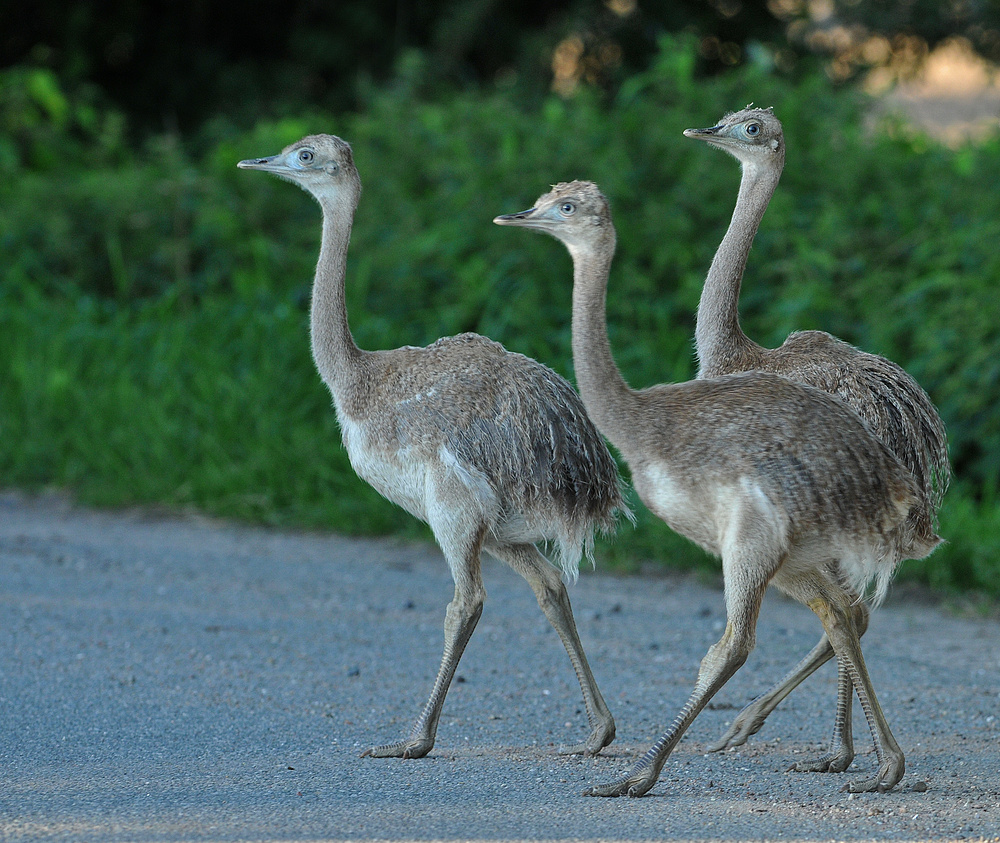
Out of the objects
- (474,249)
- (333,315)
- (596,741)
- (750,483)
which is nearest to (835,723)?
(596,741)

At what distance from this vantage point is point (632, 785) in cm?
392

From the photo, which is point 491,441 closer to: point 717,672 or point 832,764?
point 717,672

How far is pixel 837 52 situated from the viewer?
1276cm

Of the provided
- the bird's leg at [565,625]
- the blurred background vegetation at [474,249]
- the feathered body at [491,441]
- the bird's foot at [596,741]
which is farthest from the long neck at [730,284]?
the blurred background vegetation at [474,249]

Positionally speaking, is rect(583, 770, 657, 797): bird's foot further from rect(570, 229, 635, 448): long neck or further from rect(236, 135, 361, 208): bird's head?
rect(236, 135, 361, 208): bird's head

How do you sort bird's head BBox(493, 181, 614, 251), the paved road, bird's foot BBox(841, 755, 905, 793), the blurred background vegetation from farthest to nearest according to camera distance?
the blurred background vegetation, bird's head BBox(493, 181, 614, 251), bird's foot BBox(841, 755, 905, 793), the paved road

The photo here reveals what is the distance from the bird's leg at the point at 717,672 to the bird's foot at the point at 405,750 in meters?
0.63

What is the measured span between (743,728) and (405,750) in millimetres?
1127

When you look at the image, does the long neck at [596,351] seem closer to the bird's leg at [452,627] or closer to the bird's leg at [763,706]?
the bird's leg at [452,627]

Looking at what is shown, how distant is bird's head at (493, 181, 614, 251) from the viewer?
4.32 meters

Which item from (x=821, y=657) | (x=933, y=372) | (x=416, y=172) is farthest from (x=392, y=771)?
(x=416, y=172)

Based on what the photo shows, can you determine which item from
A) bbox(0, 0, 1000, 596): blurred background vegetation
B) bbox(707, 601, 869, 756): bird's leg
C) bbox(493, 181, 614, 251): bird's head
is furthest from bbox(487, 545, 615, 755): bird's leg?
bbox(0, 0, 1000, 596): blurred background vegetation

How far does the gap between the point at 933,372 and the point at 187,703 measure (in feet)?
15.5

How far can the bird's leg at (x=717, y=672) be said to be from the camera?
3885 millimetres
